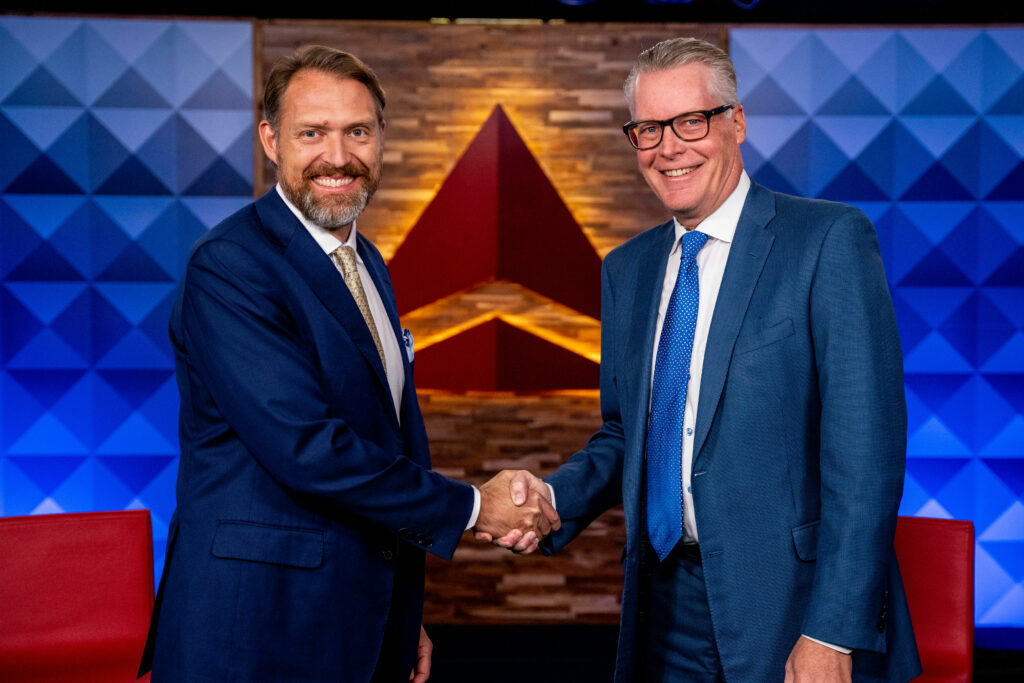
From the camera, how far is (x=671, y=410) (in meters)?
1.86

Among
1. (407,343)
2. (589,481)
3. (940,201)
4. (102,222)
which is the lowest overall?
(589,481)

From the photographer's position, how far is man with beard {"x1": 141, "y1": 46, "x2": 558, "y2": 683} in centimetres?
173

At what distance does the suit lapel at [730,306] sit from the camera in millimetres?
1742

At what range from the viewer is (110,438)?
4.56 meters

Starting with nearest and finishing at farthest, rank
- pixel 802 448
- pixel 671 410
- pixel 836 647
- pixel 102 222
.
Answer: pixel 836 647 < pixel 802 448 < pixel 671 410 < pixel 102 222

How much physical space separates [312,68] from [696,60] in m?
0.96

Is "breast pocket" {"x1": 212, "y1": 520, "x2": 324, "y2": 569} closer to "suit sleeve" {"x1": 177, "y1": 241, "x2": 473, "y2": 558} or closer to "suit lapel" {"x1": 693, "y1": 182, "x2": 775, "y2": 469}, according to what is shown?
"suit sleeve" {"x1": 177, "y1": 241, "x2": 473, "y2": 558}

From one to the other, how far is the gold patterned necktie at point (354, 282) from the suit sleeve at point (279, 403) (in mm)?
194

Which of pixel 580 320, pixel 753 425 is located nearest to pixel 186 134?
pixel 580 320

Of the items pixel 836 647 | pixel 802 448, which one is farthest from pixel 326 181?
pixel 836 647

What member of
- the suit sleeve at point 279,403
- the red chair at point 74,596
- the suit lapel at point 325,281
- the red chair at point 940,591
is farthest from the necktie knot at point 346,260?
the red chair at point 940,591

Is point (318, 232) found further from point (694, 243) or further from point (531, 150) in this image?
point (531, 150)

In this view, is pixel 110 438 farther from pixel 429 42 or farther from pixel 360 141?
pixel 360 141

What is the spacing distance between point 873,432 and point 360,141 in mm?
1410
